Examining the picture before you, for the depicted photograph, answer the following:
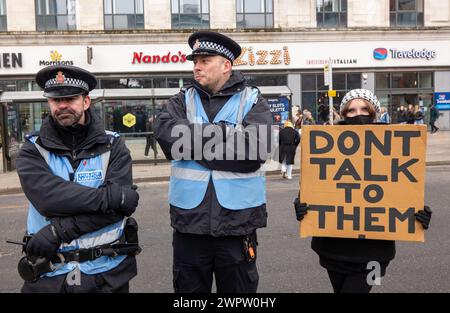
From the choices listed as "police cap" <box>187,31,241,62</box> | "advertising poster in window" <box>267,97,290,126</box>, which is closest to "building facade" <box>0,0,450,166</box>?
"advertising poster in window" <box>267,97,290,126</box>

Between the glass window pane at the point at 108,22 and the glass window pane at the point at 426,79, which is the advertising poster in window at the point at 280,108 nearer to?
the glass window pane at the point at 108,22

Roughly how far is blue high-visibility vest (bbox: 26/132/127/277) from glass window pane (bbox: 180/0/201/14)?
23838 millimetres

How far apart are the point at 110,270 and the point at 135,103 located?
48.7 feet

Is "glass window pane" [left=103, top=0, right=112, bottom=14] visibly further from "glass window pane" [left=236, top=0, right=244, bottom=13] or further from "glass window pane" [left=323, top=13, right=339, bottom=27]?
"glass window pane" [left=323, top=13, right=339, bottom=27]

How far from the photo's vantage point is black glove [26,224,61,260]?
2578 millimetres

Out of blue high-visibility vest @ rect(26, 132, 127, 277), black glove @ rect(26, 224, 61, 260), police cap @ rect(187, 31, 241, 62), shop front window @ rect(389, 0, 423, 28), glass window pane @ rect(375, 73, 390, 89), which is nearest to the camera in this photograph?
black glove @ rect(26, 224, 61, 260)

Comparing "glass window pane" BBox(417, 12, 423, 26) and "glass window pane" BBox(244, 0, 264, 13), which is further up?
"glass window pane" BBox(244, 0, 264, 13)

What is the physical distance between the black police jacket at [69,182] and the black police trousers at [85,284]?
0.24 meters

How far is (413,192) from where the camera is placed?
303cm

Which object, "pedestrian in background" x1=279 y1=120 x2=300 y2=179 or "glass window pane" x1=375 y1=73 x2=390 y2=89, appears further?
"glass window pane" x1=375 y1=73 x2=390 y2=89

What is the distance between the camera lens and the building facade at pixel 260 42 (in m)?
24.6

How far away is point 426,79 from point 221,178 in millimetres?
26877

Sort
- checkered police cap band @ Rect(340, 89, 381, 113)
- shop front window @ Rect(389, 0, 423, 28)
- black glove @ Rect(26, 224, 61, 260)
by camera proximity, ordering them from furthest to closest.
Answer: shop front window @ Rect(389, 0, 423, 28), checkered police cap band @ Rect(340, 89, 381, 113), black glove @ Rect(26, 224, 61, 260)
